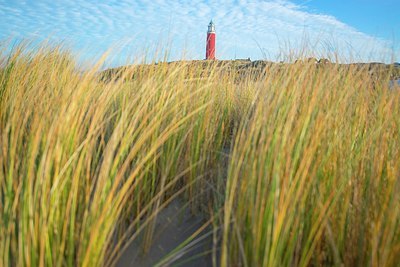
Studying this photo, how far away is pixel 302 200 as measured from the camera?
42.0 inches

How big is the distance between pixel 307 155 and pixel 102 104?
2.77 ft

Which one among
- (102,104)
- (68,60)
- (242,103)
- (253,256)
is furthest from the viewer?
(68,60)

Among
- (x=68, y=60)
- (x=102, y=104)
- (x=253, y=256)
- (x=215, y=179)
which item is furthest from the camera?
(x=68, y=60)

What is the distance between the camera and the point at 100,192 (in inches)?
42.3

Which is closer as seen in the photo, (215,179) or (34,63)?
(215,179)

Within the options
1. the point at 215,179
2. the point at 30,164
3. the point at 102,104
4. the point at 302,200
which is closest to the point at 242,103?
the point at 215,179

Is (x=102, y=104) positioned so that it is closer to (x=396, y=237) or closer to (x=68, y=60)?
(x=396, y=237)

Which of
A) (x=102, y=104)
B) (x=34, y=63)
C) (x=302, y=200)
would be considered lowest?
(x=302, y=200)

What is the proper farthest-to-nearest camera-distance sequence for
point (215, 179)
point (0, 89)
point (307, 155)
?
point (0, 89) → point (215, 179) → point (307, 155)

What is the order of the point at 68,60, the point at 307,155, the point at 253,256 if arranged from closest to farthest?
the point at 253,256 → the point at 307,155 → the point at 68,60

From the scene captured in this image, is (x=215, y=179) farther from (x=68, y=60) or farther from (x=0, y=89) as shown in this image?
(x=68, y=60)

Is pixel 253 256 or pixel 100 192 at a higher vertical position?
pixel 100 192

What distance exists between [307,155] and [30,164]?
95cm

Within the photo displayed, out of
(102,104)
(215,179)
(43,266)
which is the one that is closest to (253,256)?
(43,266)
